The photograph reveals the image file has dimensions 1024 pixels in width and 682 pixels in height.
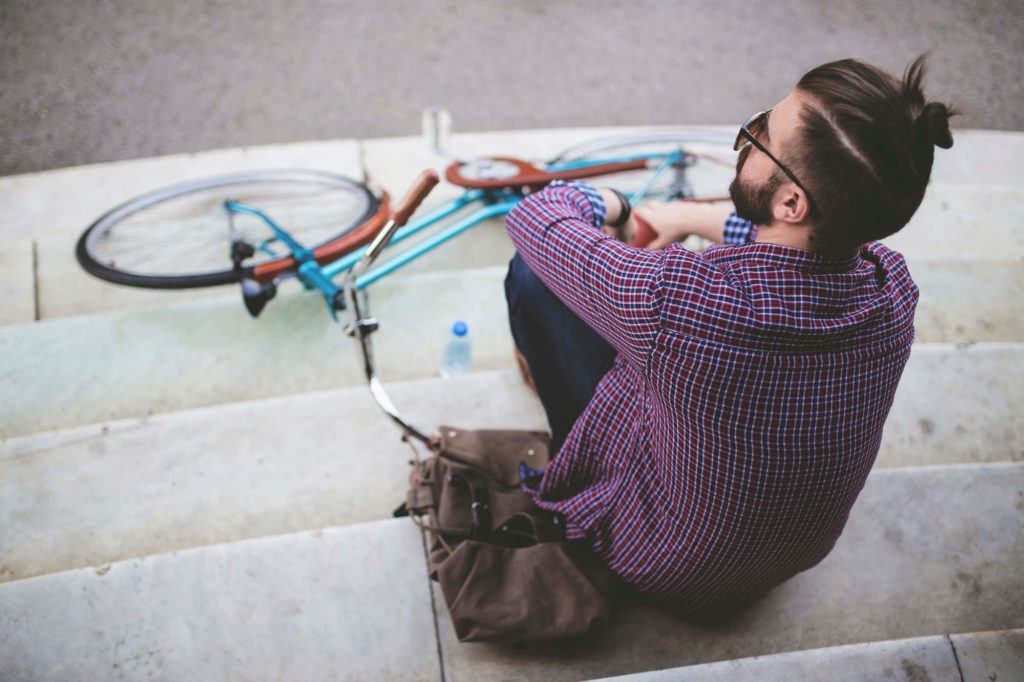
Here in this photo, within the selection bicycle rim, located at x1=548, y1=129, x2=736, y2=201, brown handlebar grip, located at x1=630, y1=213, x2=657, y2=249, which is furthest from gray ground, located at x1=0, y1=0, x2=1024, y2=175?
brown handlebar grip, located at x1=630, y1=213, x2=657, y2=249

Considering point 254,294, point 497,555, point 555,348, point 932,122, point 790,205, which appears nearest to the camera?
point 932,122

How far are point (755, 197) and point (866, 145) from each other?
9.3 inches

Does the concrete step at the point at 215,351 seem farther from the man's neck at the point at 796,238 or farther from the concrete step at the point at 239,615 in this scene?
the man's neck at the point at 796,238

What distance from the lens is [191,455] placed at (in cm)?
237

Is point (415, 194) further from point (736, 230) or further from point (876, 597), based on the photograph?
point (876, 597)

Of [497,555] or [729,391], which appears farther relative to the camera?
[497,555]

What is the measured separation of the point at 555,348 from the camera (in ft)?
6.52

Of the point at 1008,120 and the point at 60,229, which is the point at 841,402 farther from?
the point at 1008,120

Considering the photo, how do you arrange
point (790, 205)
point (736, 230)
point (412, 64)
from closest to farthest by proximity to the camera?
1. point (790, 205)
2. point (736, 230)
3. point (412, 64)

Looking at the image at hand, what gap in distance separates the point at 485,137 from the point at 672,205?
2.35 meters

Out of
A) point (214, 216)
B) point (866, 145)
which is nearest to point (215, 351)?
point (214, 216)

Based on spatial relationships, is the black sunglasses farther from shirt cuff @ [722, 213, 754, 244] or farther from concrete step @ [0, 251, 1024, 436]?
concrete step @ [0, 251, 1024, 436]

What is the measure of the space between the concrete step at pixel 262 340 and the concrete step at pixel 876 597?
1098 mm

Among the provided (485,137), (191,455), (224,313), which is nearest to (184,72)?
(485,137)
